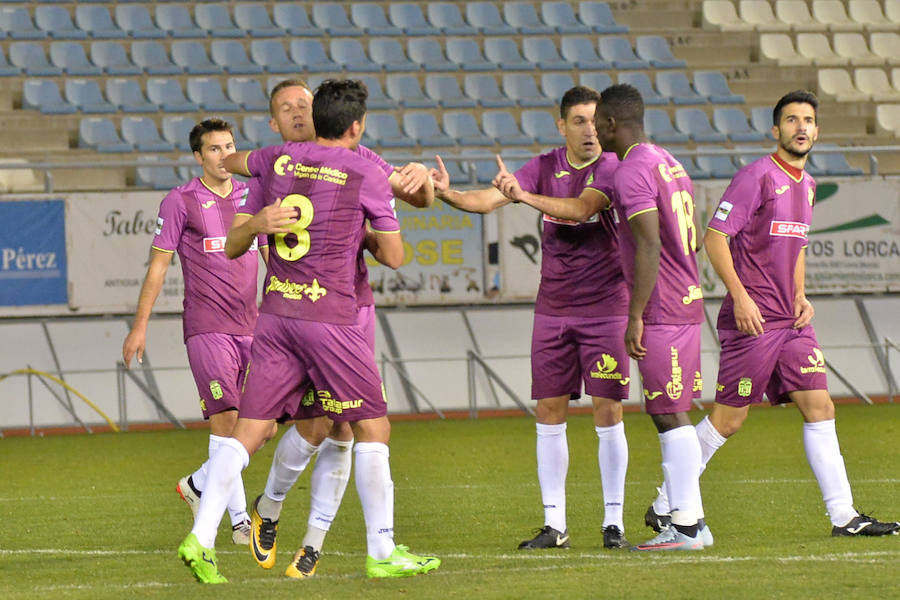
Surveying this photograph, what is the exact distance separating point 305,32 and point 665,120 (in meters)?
5.60

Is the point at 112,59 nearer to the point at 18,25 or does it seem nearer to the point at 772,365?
the point at 18,25

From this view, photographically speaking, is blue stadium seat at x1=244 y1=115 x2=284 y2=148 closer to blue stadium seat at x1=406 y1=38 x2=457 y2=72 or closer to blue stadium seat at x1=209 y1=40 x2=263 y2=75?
blue stadium seat at x1=209 y1=40 x2=263 y2=75

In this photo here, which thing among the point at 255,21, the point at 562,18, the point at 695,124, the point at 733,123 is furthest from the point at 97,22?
the point at 733,123

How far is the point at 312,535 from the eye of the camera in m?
6.59

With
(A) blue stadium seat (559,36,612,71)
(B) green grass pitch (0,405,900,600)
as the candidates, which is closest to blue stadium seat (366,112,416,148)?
(A) blue stadium seat (559,36,612,71)

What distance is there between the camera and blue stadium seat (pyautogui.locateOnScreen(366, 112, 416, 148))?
20.5 metres

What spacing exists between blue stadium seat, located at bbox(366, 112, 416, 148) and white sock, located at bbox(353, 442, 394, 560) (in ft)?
47.5

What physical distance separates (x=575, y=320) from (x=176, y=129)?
45.4 ft

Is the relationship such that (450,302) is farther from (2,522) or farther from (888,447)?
(2,522)

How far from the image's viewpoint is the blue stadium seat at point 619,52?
2292cm

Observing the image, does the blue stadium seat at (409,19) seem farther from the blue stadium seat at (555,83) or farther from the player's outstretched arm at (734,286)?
the player's outstretched arm at (734,286)

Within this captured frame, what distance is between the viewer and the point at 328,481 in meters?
A: 6.73

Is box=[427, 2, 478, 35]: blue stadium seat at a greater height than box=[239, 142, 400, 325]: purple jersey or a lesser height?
greater

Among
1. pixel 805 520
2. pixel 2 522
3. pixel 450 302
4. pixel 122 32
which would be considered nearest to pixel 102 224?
pixel 450 302
